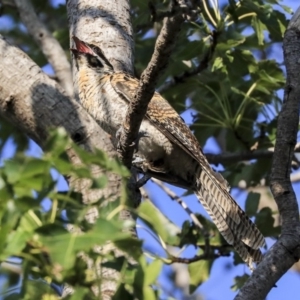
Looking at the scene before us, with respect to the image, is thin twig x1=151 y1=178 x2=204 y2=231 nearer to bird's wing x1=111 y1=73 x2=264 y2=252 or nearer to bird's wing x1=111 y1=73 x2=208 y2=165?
bird's wing x1=111 y1=73 x2=264 y2=252

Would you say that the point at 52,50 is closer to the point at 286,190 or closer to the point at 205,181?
the point at 205,181

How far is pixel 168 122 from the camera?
547cm

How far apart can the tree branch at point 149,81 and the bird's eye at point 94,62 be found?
1.40 m

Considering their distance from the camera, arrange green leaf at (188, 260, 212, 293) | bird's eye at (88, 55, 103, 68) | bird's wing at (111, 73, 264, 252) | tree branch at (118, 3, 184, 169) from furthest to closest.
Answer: green leaf at (188, 260, 212, 293), bird's eye at (88, 55, 103, 68), bird's wing at (111, 73, 264, 252), tree branch at (118, 3, 184, 169)

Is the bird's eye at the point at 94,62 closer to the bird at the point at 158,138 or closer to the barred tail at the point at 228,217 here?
the bird at the point at 158,138

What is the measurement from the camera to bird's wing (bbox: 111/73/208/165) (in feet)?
17.5

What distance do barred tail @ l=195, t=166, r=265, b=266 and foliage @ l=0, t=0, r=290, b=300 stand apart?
0.78 ft

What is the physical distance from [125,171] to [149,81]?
127 centimetres

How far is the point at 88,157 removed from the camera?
7.09 ft

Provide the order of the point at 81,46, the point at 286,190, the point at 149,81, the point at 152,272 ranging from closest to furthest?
the point at 152,272 → the point at 149,81 → the point at 286,190 → the point at 81,46

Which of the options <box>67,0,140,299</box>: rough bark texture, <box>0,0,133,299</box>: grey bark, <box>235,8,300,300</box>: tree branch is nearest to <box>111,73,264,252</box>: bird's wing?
<box>67,0,140,299</box>: rough bark texture

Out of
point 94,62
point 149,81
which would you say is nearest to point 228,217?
point 94,62

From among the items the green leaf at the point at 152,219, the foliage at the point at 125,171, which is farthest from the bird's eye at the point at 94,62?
the green leaf at the point at 152,219

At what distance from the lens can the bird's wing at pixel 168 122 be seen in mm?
5320
